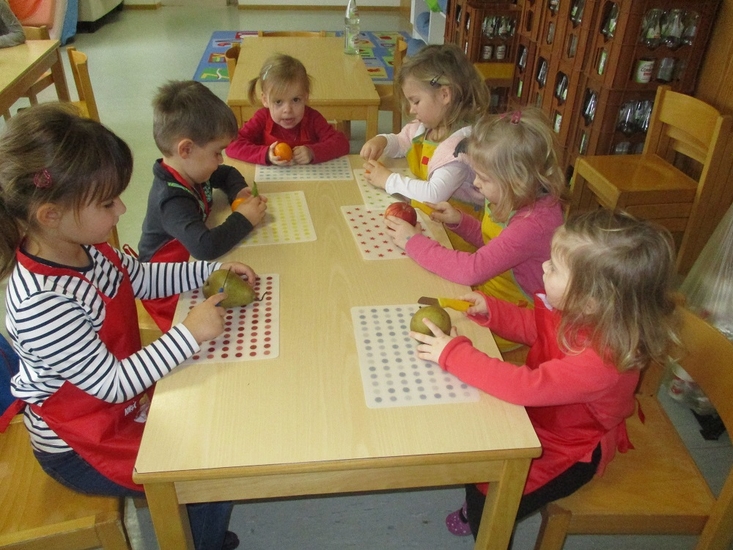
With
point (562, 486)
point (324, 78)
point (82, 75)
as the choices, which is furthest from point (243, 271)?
point (82, 75)

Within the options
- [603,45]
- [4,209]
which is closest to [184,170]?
[4,209]

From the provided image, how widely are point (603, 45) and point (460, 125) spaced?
1583mm

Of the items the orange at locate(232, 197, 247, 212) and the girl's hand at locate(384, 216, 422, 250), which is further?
the orange at locate(232, 197, 247, 212)

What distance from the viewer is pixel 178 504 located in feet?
2.93

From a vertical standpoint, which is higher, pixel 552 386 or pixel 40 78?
pixel 552 386

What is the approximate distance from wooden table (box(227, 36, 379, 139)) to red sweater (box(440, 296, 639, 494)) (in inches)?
63.0

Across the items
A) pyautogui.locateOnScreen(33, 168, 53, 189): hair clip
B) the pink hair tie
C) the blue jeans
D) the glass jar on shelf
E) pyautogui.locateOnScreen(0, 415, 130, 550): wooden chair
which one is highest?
the glass jar on shelf

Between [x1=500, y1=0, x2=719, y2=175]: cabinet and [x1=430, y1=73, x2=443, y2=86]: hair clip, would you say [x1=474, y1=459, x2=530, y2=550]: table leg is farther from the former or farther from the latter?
[x1=500, y1=0, x2=719, y2=175]: cabinet

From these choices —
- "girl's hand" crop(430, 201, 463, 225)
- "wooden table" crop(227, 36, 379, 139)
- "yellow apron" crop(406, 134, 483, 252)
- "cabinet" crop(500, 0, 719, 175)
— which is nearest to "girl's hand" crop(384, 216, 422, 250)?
"girl's hand" crop(430, 201, 463, 225)

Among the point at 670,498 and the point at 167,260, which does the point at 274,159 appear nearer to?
the point at 167,260

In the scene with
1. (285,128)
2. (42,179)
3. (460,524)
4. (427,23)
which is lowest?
(460,524)

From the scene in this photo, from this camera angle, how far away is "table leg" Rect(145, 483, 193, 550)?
33.9 inches

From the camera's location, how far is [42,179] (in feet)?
3.13

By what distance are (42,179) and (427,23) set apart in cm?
607
